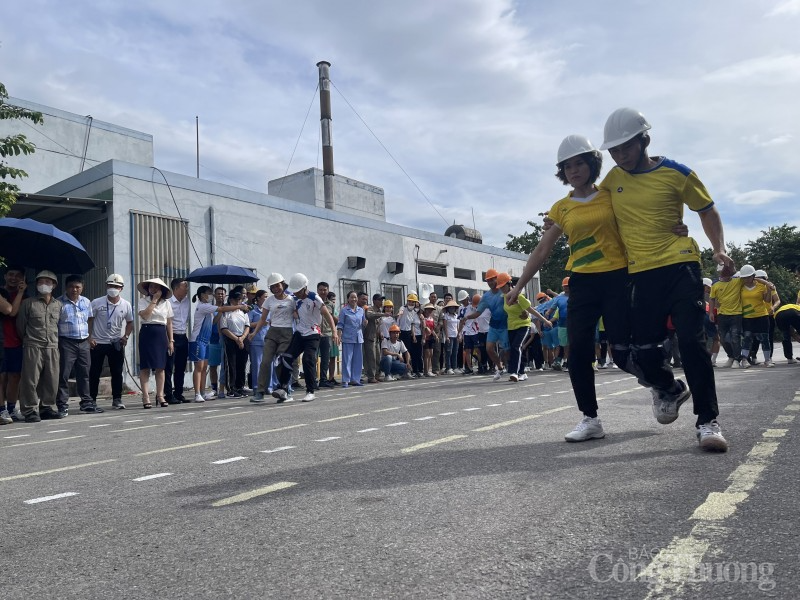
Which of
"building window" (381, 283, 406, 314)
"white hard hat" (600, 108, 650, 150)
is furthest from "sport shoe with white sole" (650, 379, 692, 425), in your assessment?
"building window" (381, 283, 406, 314)

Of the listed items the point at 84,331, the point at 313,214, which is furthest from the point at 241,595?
the point at 313,214

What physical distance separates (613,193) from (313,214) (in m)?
18.1

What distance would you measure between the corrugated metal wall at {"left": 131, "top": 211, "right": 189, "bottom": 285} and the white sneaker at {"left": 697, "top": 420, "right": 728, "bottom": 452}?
14711mm

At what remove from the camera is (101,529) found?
3062 mm

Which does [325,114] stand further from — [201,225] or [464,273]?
[201,225]

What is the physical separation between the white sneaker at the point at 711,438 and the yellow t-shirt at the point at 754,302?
10.7m

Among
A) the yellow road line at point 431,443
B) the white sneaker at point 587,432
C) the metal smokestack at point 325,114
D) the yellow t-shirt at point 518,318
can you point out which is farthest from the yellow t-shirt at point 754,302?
the metal smokestack at point 325,114

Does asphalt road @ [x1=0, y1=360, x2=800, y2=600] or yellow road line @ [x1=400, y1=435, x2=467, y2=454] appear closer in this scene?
asphalt road @ [x1=0, y1=360, x2=800, y2=600]

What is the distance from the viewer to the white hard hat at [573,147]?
4.84 m

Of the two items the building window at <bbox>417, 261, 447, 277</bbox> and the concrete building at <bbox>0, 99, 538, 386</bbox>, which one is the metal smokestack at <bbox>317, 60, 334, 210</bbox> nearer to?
the concrete building at <bbox>0, 99, 538, 386</bbox>

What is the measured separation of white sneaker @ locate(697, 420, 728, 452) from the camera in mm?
4047

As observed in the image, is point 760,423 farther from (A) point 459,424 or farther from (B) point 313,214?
(B) point 313,214

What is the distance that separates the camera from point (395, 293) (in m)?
26.1

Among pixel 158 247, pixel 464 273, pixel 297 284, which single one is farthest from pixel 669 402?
pixel 464 273
